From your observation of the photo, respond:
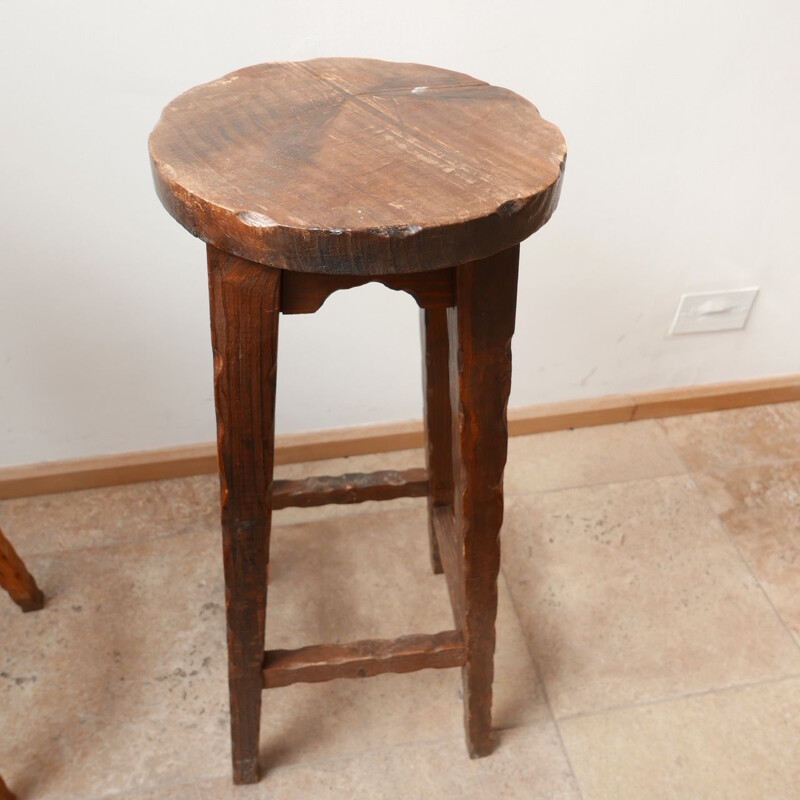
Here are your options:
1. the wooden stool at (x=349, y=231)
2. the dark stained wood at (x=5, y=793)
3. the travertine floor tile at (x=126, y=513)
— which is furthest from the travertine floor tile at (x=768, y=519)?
the dark stained wood at (x=5, y=793)

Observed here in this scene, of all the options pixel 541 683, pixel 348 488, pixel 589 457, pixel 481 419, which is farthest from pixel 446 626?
pixel 481 419

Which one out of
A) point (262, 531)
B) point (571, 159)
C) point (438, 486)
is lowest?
point (438, 486)

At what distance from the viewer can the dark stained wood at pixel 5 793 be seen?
46.0 inches

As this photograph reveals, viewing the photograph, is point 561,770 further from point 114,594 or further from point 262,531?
point 114,594

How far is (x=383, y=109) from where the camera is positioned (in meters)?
0.85

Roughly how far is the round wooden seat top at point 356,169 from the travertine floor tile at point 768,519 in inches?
45.5

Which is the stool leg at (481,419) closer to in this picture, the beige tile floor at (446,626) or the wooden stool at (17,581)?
the beige tile floor at (446,626)

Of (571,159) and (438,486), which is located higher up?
(571,159)

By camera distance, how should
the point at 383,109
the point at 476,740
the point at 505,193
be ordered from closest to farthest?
the point at 505,193, the point at 383,109, the point at 476,740

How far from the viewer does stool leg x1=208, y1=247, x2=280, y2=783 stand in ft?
2.52

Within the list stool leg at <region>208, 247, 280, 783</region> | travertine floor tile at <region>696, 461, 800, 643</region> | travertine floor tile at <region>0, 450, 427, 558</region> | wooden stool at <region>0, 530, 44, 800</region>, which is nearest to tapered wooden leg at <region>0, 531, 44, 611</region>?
wooden stool at <region>0, 530, 44, 800</region>

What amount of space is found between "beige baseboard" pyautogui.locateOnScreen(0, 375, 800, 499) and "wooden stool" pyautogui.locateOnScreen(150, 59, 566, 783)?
2.44ft

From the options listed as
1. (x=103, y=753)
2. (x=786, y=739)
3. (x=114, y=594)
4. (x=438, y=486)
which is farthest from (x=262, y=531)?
(x=786, y=739)

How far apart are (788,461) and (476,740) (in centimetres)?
107
